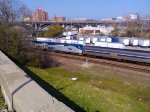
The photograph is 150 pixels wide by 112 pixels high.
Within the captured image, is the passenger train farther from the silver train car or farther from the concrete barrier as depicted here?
the concrete barrier

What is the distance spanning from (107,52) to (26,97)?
2574cm

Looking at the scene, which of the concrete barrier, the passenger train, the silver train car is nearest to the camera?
the concrete barrier

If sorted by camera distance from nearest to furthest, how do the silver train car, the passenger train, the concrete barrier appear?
1. the concrete barrier
2. the silver train car
3. the passenger train

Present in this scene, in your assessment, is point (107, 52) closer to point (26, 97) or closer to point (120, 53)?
point (120, 53)

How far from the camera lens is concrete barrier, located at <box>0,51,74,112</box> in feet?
16.8

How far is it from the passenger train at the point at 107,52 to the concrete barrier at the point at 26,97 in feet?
68.4

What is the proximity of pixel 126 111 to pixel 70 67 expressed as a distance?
57.9ft

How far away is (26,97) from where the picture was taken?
5.77 meters

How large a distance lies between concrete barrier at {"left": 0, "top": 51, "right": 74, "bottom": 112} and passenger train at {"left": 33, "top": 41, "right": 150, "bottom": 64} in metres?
20.8

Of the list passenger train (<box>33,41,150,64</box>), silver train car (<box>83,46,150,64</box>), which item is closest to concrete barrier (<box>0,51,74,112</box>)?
silver train car (<box>83,46,150,64</box>)

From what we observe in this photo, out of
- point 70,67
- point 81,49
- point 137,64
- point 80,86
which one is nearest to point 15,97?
point 80,86

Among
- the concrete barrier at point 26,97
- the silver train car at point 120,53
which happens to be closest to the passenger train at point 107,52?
the silver train car at point 120,53

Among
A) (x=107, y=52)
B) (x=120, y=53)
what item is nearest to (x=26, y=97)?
(x=120, y=53)

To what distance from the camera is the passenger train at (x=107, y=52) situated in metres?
26.9
